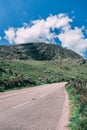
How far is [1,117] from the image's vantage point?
12000 mm

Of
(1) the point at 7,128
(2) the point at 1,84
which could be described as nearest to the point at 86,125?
(1) the point at 7,128

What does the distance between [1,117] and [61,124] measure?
8.48 ft

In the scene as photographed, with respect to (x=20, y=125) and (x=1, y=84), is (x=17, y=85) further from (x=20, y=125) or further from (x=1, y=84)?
(x=20, y=125)

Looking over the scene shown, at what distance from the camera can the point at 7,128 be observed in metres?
9.92

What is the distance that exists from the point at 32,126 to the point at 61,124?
1.74 metres

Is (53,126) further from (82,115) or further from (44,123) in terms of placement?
(82,115)

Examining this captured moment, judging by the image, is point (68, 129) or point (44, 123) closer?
point (68, 129)

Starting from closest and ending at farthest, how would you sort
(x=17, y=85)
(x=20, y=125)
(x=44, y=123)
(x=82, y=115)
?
1. (x=20, y=125)
2. (x=44, y=123)
3. (x=82, y=115)
4. (x=17, y=85)

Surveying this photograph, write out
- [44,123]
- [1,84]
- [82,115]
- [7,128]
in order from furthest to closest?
[1,84] < [82,115] < [44,123] < [7,128]

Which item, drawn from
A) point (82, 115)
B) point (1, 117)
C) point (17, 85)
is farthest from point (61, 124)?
point (17, 85)

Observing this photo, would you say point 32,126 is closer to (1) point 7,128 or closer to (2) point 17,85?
(1) point 7,128

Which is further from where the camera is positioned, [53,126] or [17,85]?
[17,85]

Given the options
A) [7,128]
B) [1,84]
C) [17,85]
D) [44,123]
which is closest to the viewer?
[7,128]

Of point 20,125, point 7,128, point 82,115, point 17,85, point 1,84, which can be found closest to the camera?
point 7,128
